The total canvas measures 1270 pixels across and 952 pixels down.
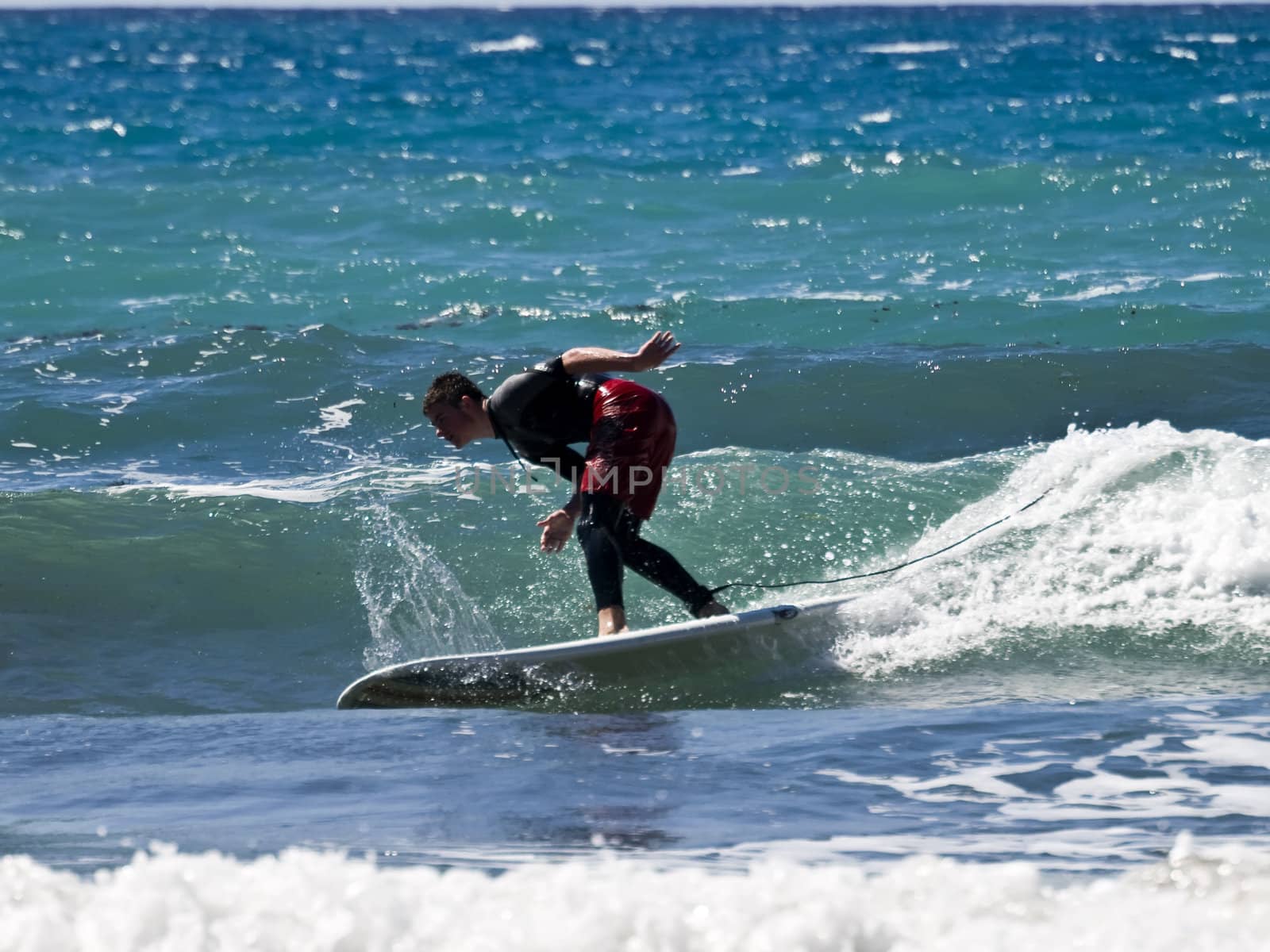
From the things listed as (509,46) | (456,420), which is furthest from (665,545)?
(509,46)

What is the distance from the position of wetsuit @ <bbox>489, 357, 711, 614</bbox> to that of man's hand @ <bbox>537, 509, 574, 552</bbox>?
16cm

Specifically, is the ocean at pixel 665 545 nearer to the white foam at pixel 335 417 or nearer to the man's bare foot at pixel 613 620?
the white foam at pixel 335 417

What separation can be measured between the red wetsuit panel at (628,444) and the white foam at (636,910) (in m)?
3.34

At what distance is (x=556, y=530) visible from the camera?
6547 millimetres

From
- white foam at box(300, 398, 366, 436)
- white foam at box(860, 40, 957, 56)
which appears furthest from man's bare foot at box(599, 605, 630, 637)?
white foam at box(860, 40, 957, 56)

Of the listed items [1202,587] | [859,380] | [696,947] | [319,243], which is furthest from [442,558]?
[319,243]

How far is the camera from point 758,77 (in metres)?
44.6

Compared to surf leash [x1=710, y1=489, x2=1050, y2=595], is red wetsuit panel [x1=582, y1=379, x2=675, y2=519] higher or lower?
higher

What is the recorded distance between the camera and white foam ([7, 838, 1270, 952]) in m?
3.07

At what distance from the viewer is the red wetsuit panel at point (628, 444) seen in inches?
264

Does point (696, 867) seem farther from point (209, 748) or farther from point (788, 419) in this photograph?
point (788, 419)

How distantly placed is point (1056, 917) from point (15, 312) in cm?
1561

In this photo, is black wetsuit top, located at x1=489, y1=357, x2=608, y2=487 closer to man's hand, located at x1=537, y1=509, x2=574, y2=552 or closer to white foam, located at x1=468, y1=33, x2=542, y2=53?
man's hand, located at x1=537, y1=509, x2=574, y2=552

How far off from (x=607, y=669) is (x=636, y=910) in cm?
340
